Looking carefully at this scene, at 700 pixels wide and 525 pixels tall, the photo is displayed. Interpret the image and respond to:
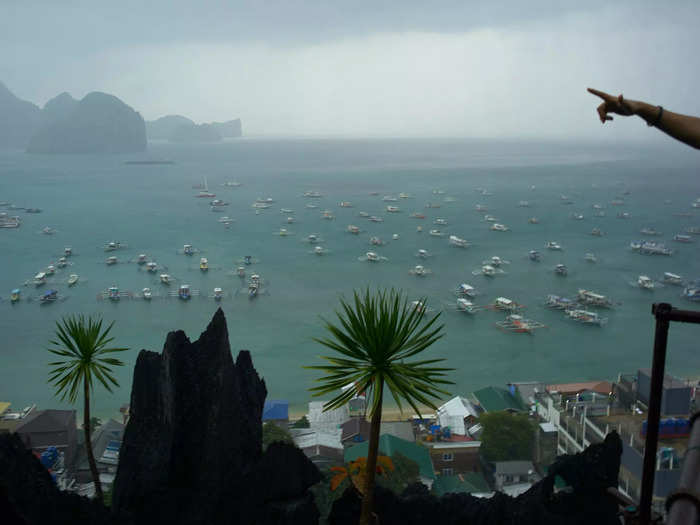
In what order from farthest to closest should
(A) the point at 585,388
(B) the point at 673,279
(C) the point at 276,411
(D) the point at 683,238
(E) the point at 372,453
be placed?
(D) the point at 683,238
(B) the point at 673,279
(A) the point at 585,388
(C) the point at 276,411
(E) the point at 372,453

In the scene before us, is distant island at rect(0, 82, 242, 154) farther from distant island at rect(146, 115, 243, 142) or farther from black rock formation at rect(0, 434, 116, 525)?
black rock formation at rect(0, 434, 116, 525)

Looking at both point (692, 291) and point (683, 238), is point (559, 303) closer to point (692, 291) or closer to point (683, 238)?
point (692, 291)

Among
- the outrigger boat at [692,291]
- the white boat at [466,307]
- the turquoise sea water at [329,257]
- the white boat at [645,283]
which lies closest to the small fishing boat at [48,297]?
the turquoise sea water at [329,257]

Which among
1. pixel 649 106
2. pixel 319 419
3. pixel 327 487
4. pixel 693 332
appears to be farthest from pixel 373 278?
pixel 649 106

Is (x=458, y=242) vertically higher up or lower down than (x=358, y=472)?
lower down

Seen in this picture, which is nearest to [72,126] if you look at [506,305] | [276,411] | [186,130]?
[186,130]

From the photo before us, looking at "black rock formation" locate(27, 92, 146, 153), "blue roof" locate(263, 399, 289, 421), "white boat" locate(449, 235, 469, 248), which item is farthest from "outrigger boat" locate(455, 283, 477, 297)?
"black rock formation" locate(27, 92, 146, 153)
